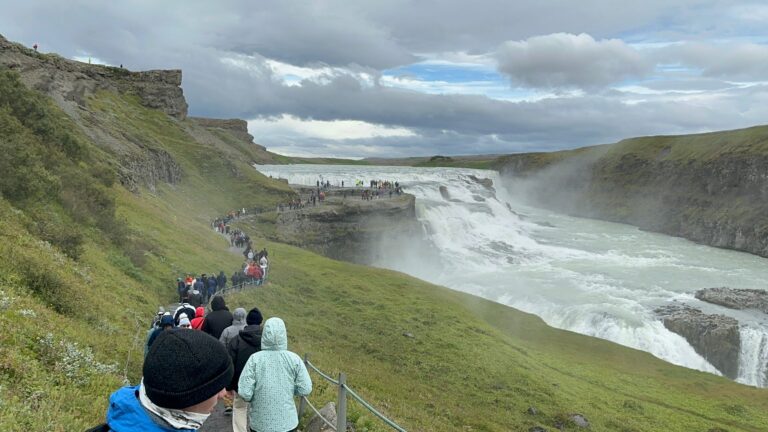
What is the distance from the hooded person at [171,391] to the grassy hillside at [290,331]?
12.7ft

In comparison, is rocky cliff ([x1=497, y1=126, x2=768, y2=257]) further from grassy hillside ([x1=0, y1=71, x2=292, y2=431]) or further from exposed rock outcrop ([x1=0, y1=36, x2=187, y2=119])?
exposed rock outcrop ([x1=0, y1=36, x2=187, y2=119])

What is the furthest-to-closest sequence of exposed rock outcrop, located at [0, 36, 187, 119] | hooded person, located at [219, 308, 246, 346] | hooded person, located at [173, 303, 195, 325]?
1. exposed rock outcrop, located at [0, 36, 187, 119]
2. hooded person, located at [173, 303, 195, 325]
3. hooded person, located at [219, 308, 246, 346]

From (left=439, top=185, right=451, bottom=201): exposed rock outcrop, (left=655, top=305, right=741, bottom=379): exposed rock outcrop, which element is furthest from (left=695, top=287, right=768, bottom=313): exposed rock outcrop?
(left=439, top=185, right=451, bottom=201): exposed rock outcrop

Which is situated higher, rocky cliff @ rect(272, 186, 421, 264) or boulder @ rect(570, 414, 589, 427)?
rocky cliff @ rect(272, 186, 421, 264)

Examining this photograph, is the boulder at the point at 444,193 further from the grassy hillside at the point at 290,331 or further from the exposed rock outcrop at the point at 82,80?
the exposed rock outcrop at the point at 82,80

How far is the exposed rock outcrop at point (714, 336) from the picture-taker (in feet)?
129

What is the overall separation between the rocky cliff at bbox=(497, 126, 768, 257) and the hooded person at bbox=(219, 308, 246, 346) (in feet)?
325

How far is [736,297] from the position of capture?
160ft

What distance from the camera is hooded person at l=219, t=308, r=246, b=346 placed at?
8.52 m

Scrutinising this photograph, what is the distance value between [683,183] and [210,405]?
13784 centimetres

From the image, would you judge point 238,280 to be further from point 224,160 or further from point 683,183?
point 683,183

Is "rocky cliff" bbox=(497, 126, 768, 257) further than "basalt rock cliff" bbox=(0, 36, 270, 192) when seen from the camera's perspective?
Yes

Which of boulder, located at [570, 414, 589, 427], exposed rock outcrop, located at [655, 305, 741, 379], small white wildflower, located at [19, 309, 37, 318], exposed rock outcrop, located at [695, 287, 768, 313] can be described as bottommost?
exposed rock outcrop, located at [655, 305, 741, 379]

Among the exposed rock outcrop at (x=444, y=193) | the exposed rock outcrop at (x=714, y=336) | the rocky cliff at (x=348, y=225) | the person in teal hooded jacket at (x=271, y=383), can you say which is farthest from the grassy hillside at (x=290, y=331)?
the exposed rock outcrop at (x=444, y=193)
